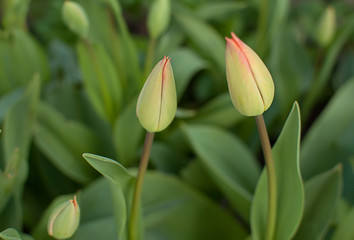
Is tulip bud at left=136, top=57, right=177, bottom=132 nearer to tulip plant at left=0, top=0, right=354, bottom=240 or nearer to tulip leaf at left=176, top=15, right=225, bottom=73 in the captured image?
tulip plant at left=0, top=0, right=354, bottom=240

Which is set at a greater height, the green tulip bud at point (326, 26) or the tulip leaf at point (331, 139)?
the green tulip bud at point (326, 26)

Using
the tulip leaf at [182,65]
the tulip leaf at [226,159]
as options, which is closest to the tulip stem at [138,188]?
the tulip leaf at [226,159]

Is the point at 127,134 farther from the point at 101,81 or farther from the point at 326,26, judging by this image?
the point at 326,26

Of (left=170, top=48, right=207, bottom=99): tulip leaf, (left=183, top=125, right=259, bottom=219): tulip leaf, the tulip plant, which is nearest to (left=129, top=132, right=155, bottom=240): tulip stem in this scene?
the tulip plant

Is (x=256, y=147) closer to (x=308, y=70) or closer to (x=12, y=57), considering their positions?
(x=308, y=70)

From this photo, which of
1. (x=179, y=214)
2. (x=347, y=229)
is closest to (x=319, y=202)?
(x=347, y=229)

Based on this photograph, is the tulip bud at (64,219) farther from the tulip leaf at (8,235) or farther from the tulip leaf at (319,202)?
the tulip leaf at (319,202)
